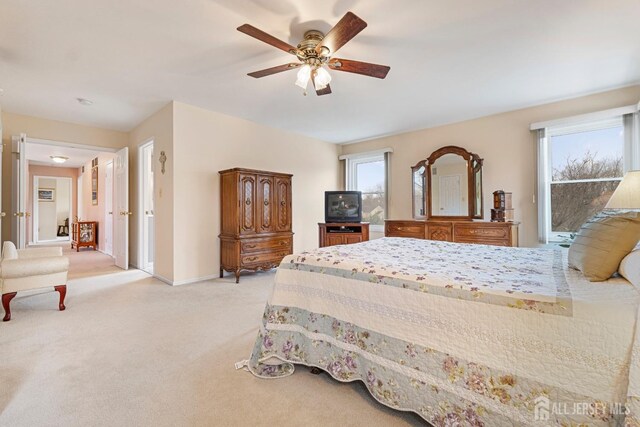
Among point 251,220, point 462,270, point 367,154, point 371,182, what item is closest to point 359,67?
point 462,270

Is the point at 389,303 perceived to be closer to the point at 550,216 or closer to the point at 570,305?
the point at 570,305

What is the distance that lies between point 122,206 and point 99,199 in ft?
9.36

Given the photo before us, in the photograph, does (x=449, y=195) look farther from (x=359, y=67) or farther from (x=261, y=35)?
(x=261, y=35)

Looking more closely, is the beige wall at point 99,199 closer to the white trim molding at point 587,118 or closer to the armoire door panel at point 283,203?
the armoire door panel at point 283,203

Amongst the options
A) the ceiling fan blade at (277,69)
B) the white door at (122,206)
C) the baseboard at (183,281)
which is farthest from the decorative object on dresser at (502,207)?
the white door at (122,206)

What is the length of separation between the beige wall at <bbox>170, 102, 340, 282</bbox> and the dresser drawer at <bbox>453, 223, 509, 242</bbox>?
300 centimetres

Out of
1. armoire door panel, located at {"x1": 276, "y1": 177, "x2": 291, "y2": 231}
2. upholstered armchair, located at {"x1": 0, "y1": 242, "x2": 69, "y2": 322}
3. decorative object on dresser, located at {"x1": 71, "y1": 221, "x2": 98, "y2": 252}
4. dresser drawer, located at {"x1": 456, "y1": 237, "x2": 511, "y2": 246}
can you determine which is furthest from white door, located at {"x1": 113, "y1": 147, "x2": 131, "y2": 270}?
dresser drawer, located at {"x1": 456, "y1": 237, "x2": 511, "y2": 246}

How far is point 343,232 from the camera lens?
5090mm

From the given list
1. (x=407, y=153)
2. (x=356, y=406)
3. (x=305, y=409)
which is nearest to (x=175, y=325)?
(x=305, y=409)

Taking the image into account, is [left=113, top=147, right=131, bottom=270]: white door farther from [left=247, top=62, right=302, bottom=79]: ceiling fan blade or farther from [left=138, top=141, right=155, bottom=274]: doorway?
[left=247, top=62, right=302, bottom=79]: ceiling fan blade

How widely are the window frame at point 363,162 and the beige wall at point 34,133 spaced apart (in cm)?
453

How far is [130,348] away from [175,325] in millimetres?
436

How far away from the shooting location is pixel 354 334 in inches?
61.0

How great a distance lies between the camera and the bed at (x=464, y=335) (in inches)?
38.9
